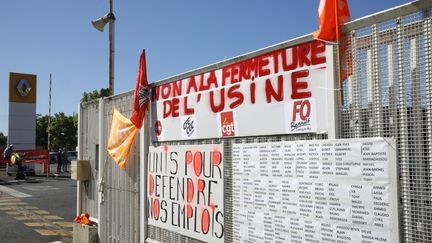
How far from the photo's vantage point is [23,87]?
111 ft

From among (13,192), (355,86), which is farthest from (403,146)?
(13,192)

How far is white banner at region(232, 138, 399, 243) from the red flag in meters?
2.38

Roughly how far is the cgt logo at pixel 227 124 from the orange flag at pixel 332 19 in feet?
5.12

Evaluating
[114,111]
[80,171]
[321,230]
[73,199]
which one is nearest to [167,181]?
[114,111]

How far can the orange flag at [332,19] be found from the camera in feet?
12.8

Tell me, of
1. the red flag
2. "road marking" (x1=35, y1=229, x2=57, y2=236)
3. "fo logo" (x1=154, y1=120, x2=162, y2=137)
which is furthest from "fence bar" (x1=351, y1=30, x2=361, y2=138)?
"road marking" (x1=35, y1=229, x2=57, y2=236)

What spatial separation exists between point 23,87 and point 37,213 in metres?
22.8

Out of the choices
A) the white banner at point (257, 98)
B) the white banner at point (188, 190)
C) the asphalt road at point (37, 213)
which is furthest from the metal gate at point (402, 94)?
the asphalt road at point (37, 213)

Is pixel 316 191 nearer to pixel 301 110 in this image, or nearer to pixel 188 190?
pixel 301 110

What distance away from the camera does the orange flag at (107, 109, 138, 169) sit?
7.27m

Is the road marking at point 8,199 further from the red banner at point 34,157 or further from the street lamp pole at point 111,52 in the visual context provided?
the red banner at point 34,157

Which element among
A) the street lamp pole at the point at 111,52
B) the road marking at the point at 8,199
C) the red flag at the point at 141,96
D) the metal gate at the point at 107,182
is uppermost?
the street lamp pole at the point at 111,52

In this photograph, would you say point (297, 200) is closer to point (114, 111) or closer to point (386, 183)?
point (386, 183)

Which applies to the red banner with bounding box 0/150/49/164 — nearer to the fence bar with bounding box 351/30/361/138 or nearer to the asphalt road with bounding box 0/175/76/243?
the asphalt road with bounding box 0/175/76/243
